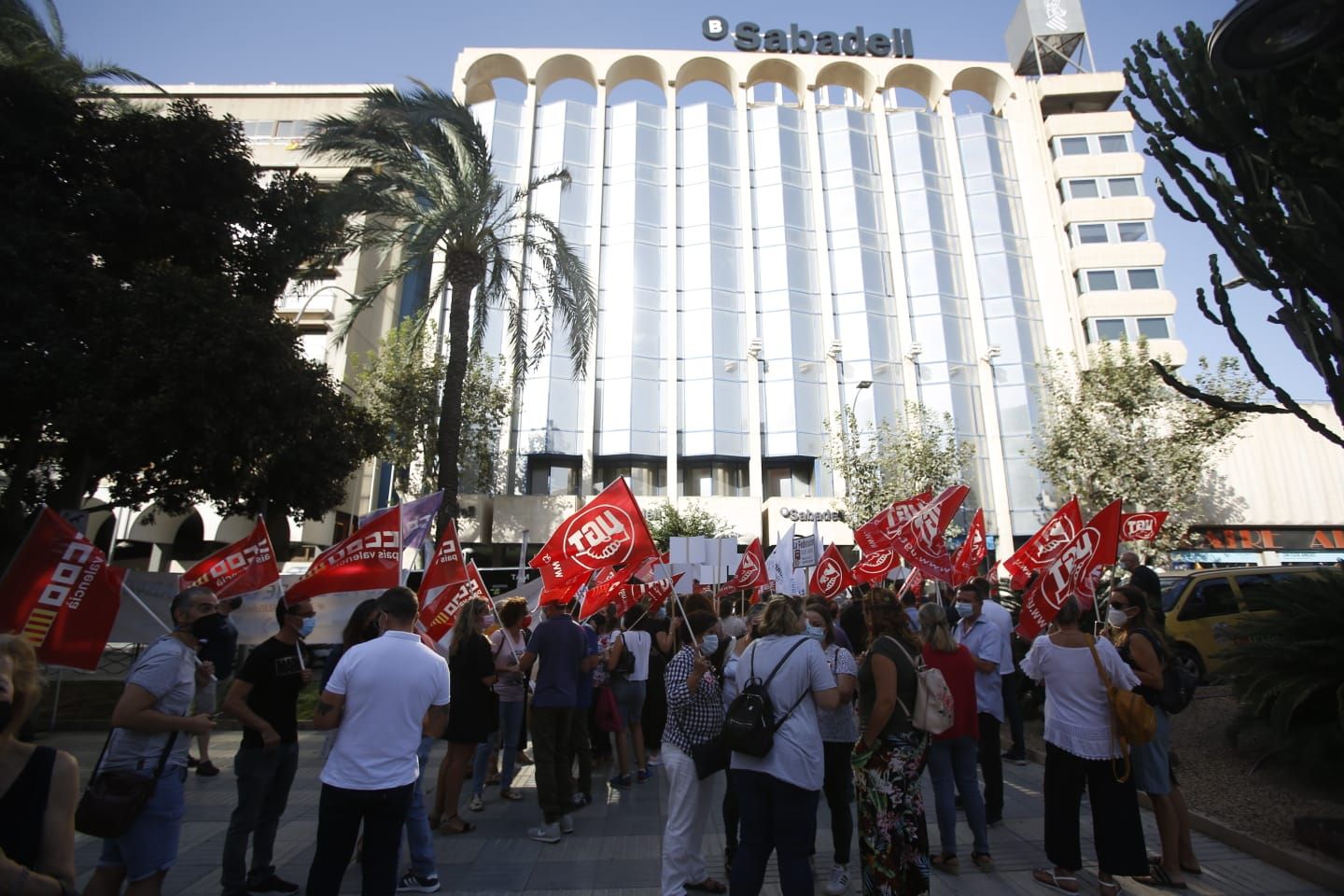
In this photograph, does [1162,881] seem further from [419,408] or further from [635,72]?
[635,72]

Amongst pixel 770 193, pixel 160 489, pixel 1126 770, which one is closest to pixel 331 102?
pixel 770 193

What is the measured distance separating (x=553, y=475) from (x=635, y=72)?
25.5 metres

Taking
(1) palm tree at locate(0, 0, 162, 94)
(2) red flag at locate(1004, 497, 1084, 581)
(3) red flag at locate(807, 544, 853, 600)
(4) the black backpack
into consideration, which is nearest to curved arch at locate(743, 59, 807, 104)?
(1) palm tree at locate(0, 0, 162, 94)

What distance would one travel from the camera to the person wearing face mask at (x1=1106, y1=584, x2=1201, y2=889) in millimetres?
4926

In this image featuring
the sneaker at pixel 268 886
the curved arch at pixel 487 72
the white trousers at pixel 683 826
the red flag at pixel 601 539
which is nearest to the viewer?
the white trousers at pixel 683 826

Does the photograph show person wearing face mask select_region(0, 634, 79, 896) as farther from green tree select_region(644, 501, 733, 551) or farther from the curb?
green tree select_region(644, 501, 733, 551)

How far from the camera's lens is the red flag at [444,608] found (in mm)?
7141

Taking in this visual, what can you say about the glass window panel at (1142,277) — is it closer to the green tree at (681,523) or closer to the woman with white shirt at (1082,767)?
the green tree at (681,523)

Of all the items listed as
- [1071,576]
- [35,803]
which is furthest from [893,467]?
[35,803]

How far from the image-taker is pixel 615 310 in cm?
3891

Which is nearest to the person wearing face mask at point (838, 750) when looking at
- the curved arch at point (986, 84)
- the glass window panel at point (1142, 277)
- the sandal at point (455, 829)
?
the sandal at point (455, 829)

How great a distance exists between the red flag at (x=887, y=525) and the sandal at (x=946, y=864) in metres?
6.52

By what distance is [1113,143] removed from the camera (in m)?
39.6

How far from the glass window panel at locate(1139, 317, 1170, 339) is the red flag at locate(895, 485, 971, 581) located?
32.1m
